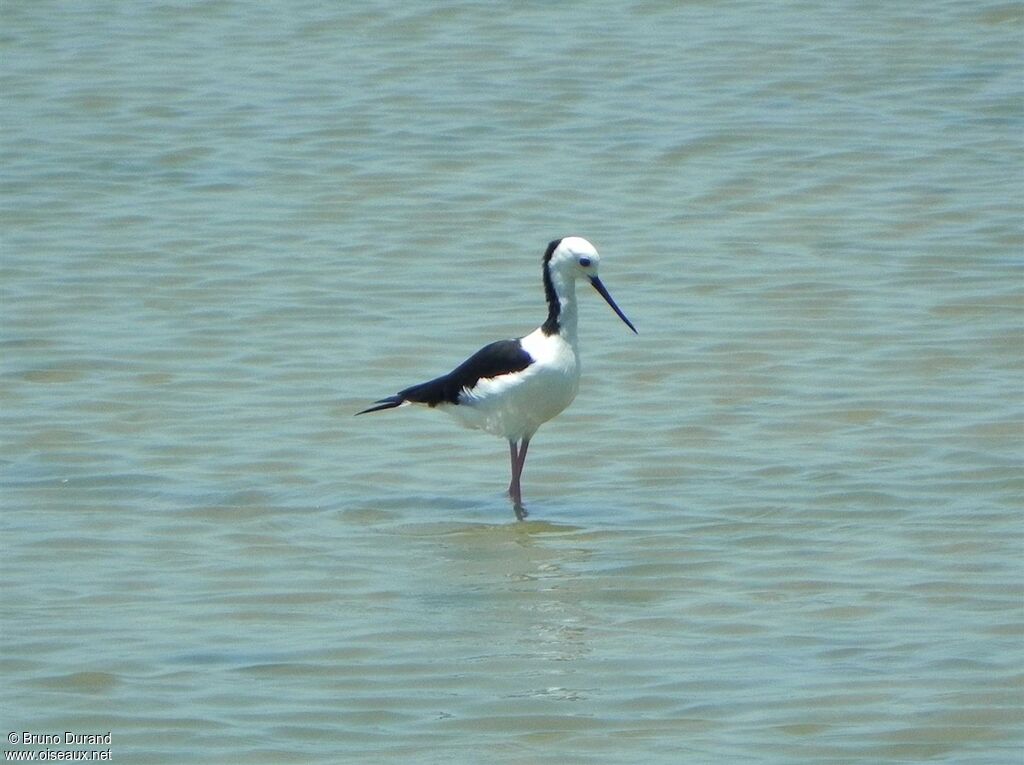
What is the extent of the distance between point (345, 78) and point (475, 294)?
19.8 feet

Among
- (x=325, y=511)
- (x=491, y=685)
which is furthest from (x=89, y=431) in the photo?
(x=491, y=685)

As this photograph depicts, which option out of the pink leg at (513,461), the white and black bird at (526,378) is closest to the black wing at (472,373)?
the white and black bird at (526,378)

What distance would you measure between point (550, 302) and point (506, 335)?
7.32ft

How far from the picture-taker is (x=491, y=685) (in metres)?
6.89

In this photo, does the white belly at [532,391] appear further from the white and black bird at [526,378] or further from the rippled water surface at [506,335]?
the rippled water surface at [506,335]

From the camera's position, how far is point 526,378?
913 centimetres

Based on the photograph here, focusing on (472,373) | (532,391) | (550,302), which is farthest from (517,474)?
(550,302)

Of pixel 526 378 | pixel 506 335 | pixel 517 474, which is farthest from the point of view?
pixel 506 335

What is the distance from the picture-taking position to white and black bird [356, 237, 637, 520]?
9.16m

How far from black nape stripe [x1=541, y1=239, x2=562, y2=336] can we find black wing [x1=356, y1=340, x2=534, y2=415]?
6.2 inches

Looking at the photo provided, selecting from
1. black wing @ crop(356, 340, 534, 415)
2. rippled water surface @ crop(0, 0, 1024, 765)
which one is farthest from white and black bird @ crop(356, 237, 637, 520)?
rippled water surface @ crop(0, 0, 1024, 765)

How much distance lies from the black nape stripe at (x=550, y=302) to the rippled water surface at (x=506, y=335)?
2.49 ft

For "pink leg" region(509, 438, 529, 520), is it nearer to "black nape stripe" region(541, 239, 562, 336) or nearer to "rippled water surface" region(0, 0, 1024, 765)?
"rippled water surface" region(0, 0, 1024, 765)

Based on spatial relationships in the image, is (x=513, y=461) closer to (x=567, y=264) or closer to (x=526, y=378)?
(x=526, y=378)
